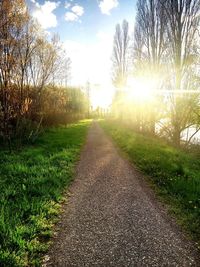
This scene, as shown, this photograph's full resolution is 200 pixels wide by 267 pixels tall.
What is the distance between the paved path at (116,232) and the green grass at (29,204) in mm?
274

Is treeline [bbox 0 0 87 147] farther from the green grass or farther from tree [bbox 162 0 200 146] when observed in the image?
tree [bbox 162 0 200 146]

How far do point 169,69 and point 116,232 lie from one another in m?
13.0

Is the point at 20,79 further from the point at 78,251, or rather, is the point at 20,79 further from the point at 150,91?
the point at 150,91

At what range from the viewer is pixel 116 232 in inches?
153

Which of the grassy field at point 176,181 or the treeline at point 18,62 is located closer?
the grassy field at point 176,181

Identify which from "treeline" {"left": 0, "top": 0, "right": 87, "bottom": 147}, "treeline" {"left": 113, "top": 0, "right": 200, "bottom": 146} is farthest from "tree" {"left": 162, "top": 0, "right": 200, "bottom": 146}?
"treeline" {"left": 0, "top": 0, "right": 87, "bottom": 147}

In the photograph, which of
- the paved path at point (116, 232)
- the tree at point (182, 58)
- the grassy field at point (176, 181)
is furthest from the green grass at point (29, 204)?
the tree at point (182, 58)

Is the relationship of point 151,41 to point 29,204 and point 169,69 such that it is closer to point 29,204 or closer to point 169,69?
point 169,69

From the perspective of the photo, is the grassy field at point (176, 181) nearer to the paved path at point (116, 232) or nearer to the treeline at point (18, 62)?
the paved path at point (116, 232)

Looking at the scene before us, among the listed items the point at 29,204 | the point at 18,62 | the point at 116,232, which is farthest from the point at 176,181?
the point at 18,62

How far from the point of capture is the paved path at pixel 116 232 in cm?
321

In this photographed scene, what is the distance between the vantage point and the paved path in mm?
3209

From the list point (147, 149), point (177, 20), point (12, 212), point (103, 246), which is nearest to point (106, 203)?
point (103, 246)

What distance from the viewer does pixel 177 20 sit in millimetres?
13602
